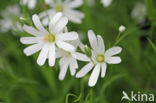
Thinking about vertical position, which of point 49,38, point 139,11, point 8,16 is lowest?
point 49,38

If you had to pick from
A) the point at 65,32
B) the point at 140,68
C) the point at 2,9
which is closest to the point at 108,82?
the point at 65,32

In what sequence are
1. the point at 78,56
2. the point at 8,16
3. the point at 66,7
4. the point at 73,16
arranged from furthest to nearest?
the point at 8,16 → the point at 66,7 → the point at 73,16 → the point at 78,56

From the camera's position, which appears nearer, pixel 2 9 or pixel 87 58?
pixel 87 58

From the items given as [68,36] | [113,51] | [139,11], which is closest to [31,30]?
[68,36]

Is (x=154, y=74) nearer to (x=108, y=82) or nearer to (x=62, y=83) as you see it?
(x=108, y=82)

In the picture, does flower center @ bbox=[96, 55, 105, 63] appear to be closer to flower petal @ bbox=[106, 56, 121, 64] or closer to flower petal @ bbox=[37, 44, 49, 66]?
flower petal @ bbox=[106, 56, 121, 64]

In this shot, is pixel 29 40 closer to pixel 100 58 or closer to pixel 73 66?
pixel 73 66
